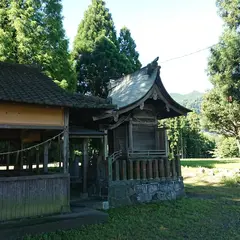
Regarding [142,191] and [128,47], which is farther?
[128,47]

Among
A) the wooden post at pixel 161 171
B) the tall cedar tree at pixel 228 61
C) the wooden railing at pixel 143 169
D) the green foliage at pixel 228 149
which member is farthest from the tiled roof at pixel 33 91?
the green foliage at pixel 228 149

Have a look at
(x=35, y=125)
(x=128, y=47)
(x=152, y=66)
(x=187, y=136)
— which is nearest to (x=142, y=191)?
(x=35, y=125)

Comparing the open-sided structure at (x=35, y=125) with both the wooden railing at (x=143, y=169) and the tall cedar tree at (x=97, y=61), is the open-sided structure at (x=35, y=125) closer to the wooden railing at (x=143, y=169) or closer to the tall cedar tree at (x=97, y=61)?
the wooden railing at (x=143, y=169)

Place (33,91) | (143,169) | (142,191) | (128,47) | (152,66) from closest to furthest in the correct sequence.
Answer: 1. (33,91)
2. (142,191)
3. (143,169)
4. (152,66)
5. (128,47)

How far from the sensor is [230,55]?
57.4ft

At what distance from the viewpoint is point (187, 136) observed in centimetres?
5612

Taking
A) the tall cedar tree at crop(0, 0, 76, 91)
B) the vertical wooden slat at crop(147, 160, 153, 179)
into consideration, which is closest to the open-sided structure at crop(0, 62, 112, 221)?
the vertical wooden slat at crop(147, 160, 153, 179)

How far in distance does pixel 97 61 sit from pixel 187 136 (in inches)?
1495

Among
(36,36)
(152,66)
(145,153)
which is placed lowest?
(145,153)

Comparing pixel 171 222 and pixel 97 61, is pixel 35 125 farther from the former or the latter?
pixel 97 61

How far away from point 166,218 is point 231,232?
2.05 m

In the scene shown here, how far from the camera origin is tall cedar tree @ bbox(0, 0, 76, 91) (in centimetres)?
1574

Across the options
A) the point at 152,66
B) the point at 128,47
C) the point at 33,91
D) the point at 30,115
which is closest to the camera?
the point at 30,115

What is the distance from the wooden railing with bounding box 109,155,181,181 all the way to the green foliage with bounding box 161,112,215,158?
122 feet
